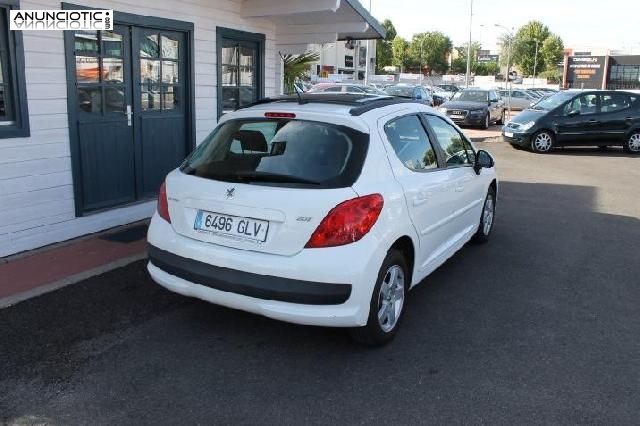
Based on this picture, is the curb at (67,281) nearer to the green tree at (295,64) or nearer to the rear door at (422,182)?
the rear door at (422,182)

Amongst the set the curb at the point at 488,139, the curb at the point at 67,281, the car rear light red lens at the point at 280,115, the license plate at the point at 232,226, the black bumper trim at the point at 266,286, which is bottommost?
the curb at the point at 67,281

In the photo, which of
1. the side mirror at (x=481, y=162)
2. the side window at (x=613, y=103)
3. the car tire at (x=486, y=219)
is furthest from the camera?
the side window at (x=613, y=103)

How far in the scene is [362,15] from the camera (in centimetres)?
849

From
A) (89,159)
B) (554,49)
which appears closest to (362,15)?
(89,159)

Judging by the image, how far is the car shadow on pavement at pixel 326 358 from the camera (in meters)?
3.23

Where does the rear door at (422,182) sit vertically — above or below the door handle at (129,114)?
below

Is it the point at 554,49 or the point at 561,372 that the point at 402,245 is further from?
the point at 554,49

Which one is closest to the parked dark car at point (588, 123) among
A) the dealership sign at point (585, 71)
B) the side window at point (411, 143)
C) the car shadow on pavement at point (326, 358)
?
the car shadow on pavement at point (326, 358)

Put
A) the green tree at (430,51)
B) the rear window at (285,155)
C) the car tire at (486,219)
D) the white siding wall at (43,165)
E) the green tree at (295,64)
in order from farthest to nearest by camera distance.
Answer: the green tree at (430,51), the green tree at (295,64), the car tire at (486,219), the white siding wall at (43,165), the rear window at (285,155)

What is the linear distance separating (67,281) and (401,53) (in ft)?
377

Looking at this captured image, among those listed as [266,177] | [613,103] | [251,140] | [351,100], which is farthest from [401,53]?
[266,177]

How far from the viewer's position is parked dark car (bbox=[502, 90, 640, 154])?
608 inches

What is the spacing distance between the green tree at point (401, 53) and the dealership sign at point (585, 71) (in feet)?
157

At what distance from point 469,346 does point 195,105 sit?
5094 millimetres
